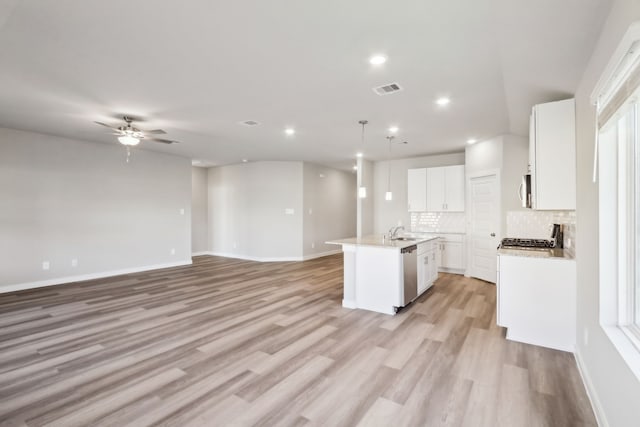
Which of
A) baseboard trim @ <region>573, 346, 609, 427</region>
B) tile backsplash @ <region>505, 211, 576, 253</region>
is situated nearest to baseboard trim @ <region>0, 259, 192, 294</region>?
tile backsplash @ <region>505, 211, 576, 253</region>

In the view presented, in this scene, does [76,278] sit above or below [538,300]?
below

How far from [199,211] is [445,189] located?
22.6ft

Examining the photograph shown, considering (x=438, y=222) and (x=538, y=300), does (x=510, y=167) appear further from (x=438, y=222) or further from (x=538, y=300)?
(x=538, y=300)

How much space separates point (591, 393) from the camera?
2164 millimetres

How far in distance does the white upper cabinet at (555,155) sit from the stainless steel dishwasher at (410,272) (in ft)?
5.18

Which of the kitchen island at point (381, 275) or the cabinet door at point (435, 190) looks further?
the cabinet door at point (435, 190)

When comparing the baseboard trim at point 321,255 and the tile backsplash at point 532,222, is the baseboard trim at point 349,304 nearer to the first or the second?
the tile backsplash at point 532,222

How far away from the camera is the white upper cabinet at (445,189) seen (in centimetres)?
648

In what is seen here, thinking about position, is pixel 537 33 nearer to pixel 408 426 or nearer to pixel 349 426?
pixel 408 426

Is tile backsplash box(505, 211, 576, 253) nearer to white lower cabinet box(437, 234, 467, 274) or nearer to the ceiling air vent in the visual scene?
white lower cabinet box(437, 234, 467, 274)

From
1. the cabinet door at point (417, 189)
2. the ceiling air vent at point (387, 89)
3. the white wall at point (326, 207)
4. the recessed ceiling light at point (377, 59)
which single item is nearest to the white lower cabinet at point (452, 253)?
the cabinet door at point (417, 189)

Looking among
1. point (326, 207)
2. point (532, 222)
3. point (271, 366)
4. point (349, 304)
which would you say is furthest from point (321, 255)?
point (271, 366)

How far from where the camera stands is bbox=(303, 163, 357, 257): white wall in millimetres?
Answer: 8477

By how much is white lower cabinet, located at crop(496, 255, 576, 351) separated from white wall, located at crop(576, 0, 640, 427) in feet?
0.56
